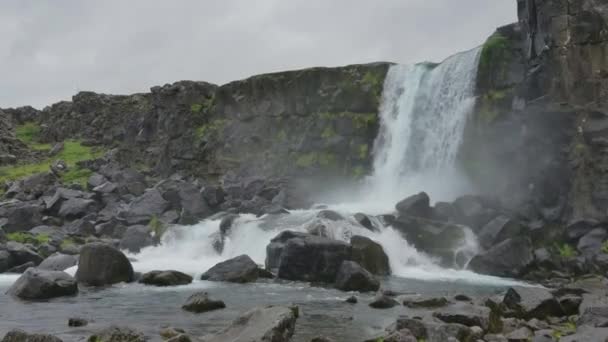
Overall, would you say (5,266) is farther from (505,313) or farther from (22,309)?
(505,313)

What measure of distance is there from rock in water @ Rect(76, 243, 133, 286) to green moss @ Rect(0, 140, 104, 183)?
36045mm

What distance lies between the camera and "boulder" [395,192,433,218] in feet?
107

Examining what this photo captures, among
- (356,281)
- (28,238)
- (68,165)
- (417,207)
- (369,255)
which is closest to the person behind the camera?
(356,281)

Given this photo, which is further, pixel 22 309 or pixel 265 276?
pixel 265 276

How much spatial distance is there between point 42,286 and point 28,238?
1591 cm

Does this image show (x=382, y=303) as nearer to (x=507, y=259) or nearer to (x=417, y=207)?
(x=507, y=259)

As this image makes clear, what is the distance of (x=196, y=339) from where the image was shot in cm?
1323

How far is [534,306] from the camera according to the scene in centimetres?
1569

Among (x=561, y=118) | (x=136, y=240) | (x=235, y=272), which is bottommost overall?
(x=235, y=272)

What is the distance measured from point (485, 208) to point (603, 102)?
7.57 metres

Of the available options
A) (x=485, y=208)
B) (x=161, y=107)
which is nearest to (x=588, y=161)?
(x=485, y=208)

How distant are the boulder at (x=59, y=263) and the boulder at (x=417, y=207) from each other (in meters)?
15.6

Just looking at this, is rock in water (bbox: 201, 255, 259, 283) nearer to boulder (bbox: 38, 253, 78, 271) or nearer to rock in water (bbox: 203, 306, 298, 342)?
boulder (bbox: 38, 253, 78, 271)

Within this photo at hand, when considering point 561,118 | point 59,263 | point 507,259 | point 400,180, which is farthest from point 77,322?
point 400,180
